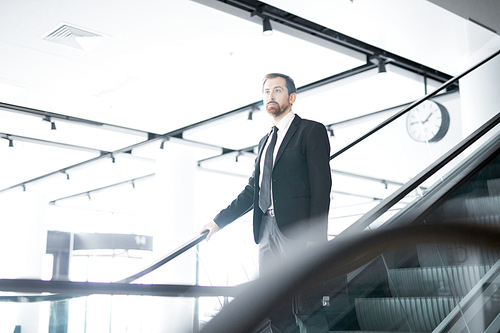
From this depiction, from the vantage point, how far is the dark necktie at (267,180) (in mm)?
2391

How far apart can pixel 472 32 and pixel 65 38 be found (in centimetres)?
440

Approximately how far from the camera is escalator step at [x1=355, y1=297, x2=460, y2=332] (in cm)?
182

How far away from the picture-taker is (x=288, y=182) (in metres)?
2.36

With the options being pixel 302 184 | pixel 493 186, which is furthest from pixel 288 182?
pixel 493 186

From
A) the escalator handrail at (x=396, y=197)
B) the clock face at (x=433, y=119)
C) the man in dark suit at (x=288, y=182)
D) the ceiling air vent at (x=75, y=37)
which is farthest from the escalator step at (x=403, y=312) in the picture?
the clock face at (x=433, y=119)

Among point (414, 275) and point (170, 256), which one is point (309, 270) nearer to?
point (414, 275)

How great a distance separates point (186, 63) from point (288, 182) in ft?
13.9

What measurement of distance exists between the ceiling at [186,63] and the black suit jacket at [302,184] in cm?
291

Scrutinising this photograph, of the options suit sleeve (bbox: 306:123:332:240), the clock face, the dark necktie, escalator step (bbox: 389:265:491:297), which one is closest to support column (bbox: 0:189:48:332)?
the clock face

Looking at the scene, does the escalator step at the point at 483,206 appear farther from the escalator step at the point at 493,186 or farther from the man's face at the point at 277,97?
the man's face at the point at 277,97

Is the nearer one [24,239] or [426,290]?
[426,290]

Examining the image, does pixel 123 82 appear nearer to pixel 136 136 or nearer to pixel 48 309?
pixel 136 136

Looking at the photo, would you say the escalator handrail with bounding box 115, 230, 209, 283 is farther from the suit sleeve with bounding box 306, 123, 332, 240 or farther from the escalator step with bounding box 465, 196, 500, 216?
the escalator step with bounding box 465, 196, 500, 216

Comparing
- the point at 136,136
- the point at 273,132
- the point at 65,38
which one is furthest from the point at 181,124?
the point at 273,132
